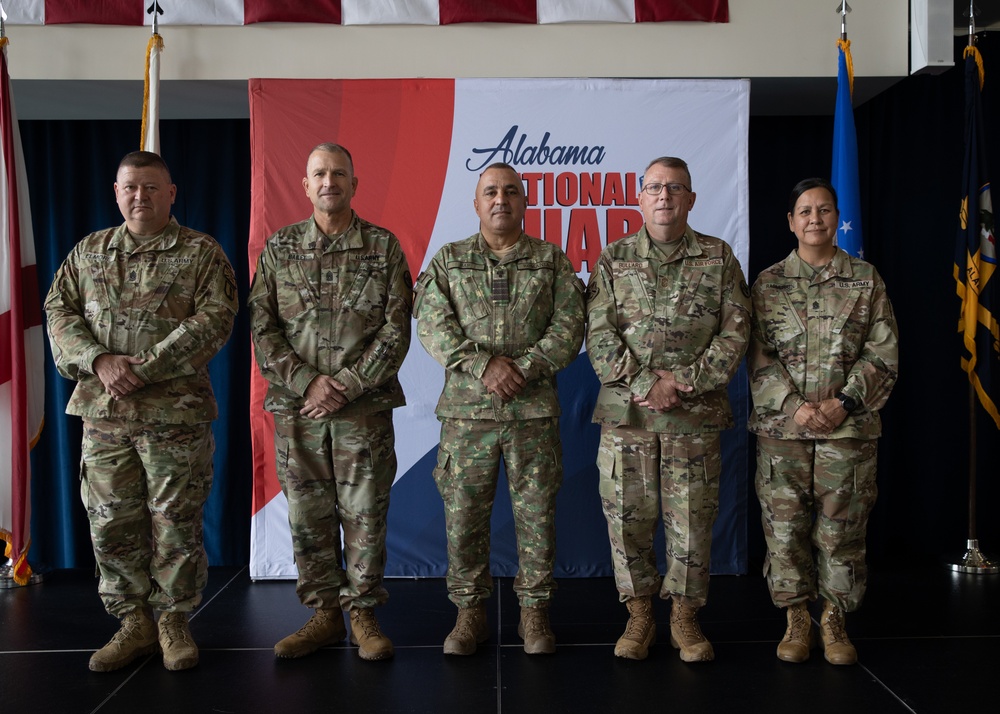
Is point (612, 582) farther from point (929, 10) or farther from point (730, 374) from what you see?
point (929, 10)

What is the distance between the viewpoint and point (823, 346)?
10.00 ft

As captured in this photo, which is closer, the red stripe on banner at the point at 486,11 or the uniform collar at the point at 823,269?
the uniform collar at the point at 823,269

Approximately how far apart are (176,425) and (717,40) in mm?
3081

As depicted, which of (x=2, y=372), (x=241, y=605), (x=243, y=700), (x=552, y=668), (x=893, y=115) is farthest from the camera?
(x=893, y=115)

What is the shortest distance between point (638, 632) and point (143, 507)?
1804mm

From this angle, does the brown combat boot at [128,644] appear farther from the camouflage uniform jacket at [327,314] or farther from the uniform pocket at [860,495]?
the uniform pocket at [860,495]

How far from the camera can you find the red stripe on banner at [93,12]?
13.5 ft

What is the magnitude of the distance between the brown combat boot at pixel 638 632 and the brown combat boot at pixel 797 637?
18.1 inches

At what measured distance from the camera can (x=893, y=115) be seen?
15.8ft

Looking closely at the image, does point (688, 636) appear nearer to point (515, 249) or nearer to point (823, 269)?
point (823, 269)

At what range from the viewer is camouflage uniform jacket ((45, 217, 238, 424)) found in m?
2.92

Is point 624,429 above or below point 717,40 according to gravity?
below

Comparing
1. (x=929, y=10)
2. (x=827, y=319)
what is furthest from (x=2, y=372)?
(x=929, y=10)

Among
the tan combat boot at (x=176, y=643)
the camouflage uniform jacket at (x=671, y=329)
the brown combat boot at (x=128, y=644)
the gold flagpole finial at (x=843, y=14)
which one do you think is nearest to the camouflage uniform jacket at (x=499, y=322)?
the camouflage uniform jacket at (x=671, y=329)
